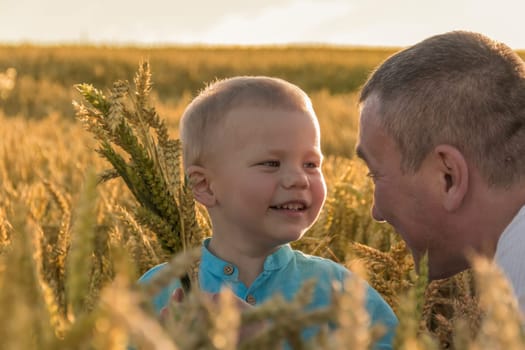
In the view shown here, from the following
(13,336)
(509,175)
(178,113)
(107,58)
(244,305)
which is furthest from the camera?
(107,58)

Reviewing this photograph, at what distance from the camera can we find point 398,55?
1835 millimetres

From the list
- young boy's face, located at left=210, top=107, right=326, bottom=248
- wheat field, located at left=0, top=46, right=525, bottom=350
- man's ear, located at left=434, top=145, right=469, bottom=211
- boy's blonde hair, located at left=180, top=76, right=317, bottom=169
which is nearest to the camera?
wheat field, located at left=0, top=46, right=525, bottom=350

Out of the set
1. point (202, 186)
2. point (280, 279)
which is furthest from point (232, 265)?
point (202, 186)

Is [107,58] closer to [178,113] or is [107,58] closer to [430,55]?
[178,113]

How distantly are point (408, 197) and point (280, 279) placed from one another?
1.14ft

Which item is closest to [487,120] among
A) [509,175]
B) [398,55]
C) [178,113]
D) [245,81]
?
[509,175]

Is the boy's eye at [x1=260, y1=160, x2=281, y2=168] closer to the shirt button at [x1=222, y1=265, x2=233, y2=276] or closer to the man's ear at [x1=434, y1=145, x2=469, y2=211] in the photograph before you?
the shirt button at [x1=222, y1=265, x2=233, y2=276]

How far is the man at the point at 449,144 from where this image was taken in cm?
167

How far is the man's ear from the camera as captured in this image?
1666mm

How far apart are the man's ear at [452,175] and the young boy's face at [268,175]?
0.27 m

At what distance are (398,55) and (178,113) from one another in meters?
9.92

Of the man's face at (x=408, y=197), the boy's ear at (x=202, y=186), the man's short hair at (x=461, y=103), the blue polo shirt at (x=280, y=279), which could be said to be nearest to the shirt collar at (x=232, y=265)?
the blue polo shirt at (x=280, y=279)

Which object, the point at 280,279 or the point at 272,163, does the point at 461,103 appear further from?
the point at 280,279

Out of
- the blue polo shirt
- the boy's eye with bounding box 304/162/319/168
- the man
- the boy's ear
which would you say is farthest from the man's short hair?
the boy's ear
